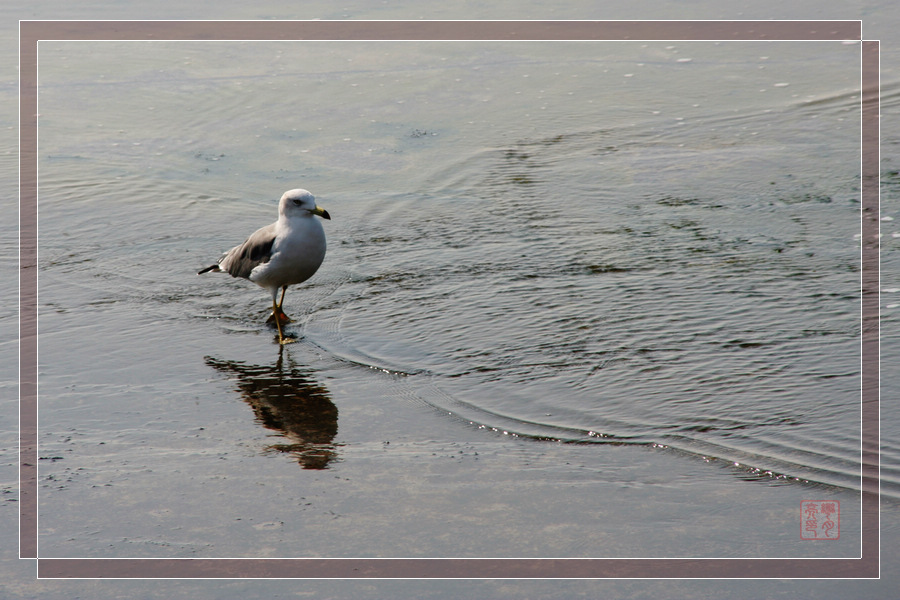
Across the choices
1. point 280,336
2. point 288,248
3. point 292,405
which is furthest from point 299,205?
point 292,405

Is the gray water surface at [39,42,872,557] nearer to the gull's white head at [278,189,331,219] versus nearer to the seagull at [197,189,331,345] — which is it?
the seagull at [197,189,331,345]

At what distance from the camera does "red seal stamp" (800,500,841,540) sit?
4.07 metres

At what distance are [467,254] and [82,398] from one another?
3.03 meters

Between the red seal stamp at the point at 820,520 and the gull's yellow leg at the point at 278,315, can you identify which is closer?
the red seal stamp at the point at 820,520

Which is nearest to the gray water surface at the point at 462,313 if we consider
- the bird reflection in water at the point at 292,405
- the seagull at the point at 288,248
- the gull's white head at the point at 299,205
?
the bird reflection in water at the point at 292,405

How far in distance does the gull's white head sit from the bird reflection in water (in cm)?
97

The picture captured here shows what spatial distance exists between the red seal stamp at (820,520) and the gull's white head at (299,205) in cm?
346

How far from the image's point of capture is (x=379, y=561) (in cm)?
399

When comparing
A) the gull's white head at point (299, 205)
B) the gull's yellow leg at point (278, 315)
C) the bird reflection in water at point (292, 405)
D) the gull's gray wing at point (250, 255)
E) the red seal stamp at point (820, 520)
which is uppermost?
the gull's white head at point (299, 205)

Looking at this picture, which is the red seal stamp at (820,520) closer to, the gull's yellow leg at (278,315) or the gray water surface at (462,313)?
the gray water surface at (462,313)

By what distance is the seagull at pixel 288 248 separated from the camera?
21.5 feet

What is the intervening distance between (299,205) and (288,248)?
0.29 meters

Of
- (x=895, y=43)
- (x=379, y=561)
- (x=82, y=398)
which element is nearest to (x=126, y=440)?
(x=82, y=398)

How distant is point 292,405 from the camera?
18.2 ft
